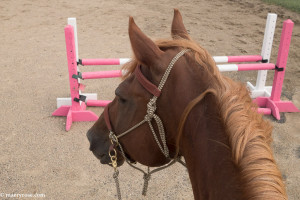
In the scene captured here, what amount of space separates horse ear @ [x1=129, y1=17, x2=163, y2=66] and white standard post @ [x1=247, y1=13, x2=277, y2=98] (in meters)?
3.48

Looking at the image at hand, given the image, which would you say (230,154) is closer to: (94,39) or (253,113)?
(253,113)

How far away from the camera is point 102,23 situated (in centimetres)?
898

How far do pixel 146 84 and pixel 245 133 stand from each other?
48 cm

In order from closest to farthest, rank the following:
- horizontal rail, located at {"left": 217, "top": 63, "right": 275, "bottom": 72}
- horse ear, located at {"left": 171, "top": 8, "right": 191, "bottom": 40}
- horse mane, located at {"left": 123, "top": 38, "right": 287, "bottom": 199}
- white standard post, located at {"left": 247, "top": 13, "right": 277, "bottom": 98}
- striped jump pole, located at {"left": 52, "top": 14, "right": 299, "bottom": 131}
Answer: horse mane, located at {"left": 123, "top": 38, "right": 287, "bottom": 199} < horse ear, located at {"left": 171, "top": 8, "right": 191, "bottom": 40} < striped jump pole, located at {"left": 52, "top": 14, "right": 299, "bottom": 131} < horizontal rail, located at {"left": 217, "top": 63, "right": 275, "bottom": 72} < white standard post, located at {"left": 247, "top": 13, "right": 277, "bottom": 98}

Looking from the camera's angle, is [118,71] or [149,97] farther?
[118,71]

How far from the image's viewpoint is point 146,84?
4.59 ft

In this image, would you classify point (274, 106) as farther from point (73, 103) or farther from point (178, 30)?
point (178, 30)

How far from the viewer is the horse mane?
1.07 meters

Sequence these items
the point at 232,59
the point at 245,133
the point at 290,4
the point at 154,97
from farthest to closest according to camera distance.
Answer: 1. the point at 290,4
2. the point at 232,59
3. the point at 154,97
4. the point at 245,133

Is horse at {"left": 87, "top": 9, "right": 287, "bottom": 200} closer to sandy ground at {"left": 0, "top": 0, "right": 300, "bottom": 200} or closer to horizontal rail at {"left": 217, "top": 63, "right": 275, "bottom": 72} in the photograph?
sandy ground at {"left": 0, "top": 0, "right": 300, "bottom": 200}

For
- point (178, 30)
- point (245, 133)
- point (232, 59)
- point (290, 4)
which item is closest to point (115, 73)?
point (232, 59)

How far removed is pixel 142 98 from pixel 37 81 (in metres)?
4.59

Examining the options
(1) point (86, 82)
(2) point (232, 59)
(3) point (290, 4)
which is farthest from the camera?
(3) point (290, 4)

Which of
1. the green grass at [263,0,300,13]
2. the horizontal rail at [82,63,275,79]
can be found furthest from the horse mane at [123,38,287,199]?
the green grass at [263,0,300,13]
